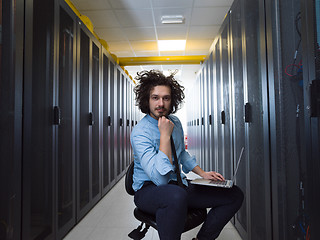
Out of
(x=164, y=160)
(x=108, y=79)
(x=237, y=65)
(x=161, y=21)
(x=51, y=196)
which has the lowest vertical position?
(x=51, y=196)

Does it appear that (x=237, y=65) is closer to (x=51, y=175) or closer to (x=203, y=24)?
(x=51, y=175)

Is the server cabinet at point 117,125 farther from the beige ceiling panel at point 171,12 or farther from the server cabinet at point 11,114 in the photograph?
the server cabinet at point 11,114

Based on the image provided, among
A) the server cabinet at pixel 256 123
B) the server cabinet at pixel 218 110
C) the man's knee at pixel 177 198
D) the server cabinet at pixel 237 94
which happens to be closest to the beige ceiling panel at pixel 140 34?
the server cabinet at pixel 218 110

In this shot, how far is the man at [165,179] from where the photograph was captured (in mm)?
1171

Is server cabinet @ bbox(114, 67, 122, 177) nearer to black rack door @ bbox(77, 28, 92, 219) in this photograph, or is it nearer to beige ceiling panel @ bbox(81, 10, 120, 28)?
beige ceiling panel @ bbox(81, 10, 120, 28)

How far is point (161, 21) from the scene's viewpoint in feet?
12.9

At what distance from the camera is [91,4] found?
11.0ft

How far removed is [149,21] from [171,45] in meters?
1.31

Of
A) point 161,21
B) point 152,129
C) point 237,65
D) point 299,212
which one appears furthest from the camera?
point 161,21

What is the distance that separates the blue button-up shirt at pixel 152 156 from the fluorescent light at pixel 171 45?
11.9 ft

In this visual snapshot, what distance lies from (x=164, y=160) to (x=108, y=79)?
2.55 metres

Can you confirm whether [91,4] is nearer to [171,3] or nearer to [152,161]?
[171,3]

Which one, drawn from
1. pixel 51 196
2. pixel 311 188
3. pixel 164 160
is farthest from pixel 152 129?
pixel 51 196

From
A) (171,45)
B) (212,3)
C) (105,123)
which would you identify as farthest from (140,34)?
(105,123)
